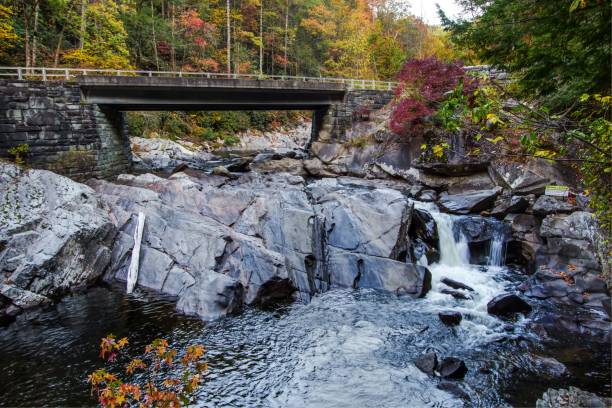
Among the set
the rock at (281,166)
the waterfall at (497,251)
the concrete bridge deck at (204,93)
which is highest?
the concrete bridge deck at (204,93)

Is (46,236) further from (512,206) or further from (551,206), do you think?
(551,206)

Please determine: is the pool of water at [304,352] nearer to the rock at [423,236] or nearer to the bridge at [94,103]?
the rock at [423,236]

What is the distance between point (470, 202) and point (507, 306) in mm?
8073

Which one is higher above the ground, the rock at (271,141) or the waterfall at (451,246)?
the rock at (271,141)

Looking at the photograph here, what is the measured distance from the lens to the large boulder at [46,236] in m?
11.8

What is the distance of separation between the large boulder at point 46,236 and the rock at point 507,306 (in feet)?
44.7

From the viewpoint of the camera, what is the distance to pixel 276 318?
452 inches

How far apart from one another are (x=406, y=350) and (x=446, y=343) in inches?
49.0

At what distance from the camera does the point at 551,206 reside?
1585 centimetres

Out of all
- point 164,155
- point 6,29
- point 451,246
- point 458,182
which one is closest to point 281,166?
point 164,155

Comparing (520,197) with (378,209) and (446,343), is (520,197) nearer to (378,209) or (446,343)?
(378,209)

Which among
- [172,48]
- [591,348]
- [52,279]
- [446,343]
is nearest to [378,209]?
[446,343]

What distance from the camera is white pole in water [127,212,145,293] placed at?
42.6ft

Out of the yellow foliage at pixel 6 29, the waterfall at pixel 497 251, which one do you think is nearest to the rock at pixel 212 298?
the waterfall at pixel 497 251
